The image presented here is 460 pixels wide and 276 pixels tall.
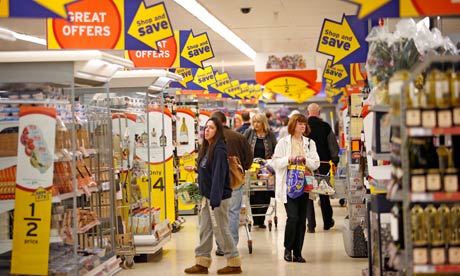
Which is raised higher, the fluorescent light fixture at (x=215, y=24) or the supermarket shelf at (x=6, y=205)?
the fluorescent light fixture at (x=215, y=24)

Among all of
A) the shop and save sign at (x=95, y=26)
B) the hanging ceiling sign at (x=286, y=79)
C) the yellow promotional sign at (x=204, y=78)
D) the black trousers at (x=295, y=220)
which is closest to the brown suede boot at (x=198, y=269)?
the black trousers at (x=295, y=220)

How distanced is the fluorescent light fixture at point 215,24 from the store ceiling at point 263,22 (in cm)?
12

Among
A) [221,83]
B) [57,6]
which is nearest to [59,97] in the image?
[57,6]

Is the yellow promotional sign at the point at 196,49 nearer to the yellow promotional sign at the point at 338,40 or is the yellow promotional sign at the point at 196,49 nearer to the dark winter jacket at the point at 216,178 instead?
the yellow promotional sign at the point at 338,40

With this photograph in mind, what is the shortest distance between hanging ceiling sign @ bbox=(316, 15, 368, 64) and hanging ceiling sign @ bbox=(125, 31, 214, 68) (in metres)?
2.03

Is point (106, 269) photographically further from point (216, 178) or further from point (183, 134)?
point (183, 134)

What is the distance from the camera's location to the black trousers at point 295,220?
8.60 m

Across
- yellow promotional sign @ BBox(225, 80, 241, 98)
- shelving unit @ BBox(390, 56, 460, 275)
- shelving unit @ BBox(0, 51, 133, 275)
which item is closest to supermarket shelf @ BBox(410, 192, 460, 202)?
shelving unit @ BBox(390, 56, 460, 275)

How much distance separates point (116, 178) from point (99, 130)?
103 centimetres

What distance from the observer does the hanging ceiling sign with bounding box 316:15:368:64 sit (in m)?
9.46

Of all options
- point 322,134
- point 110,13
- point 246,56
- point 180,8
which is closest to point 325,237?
point 322,134

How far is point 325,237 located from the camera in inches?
433

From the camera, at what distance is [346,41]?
31.6 feet

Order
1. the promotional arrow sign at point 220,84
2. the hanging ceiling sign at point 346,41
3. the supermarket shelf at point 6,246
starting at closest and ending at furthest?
the supermarket shelf at point 6,246 → the hanging ceiling sign at point 346,41 → the promotional arrow sign at point 220,84
